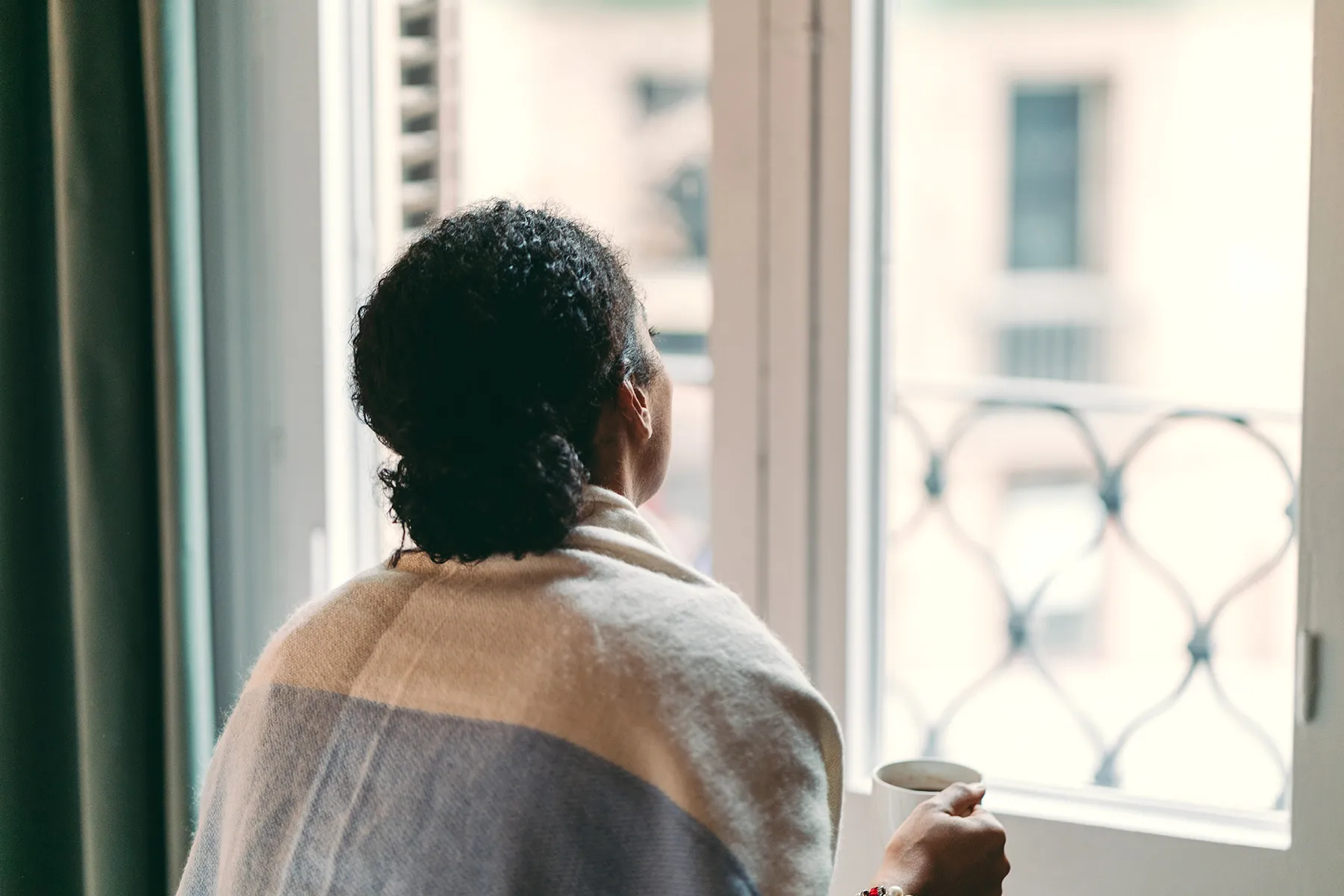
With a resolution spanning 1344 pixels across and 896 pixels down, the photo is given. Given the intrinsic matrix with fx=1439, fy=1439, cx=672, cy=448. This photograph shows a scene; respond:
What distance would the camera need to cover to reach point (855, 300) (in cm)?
163

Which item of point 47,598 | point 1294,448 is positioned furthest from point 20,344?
point 1294,448

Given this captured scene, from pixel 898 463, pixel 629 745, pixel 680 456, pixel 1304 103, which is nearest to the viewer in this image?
pixel 629 745

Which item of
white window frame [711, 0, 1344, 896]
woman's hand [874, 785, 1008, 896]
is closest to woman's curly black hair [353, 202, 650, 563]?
woman's hand [874, 785, 1008, 896]

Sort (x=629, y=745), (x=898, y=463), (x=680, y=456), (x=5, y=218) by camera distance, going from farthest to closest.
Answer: (x=680, y=456), (x=898, y=463), (x=5, y=218), (x=629, y=745)

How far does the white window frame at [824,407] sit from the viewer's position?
61.4 inches

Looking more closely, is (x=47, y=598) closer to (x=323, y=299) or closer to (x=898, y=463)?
(x=323, y=299)

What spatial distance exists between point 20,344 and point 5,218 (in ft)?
0.47

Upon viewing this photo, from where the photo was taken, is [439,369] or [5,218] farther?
[5,218]

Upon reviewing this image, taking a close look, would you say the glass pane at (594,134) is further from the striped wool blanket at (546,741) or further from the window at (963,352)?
the striped wool blanket at (546,741)

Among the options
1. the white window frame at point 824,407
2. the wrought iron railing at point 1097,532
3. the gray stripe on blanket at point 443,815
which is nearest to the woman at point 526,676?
the gray stripe on blanket at point 443,815

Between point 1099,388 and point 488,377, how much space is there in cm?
87

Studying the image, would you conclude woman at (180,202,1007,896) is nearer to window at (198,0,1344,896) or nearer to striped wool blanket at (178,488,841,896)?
striped wool blanket at (178,488,841,896)

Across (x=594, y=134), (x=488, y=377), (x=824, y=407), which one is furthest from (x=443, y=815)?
(x=594, y=134)

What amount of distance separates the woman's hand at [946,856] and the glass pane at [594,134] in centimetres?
72
